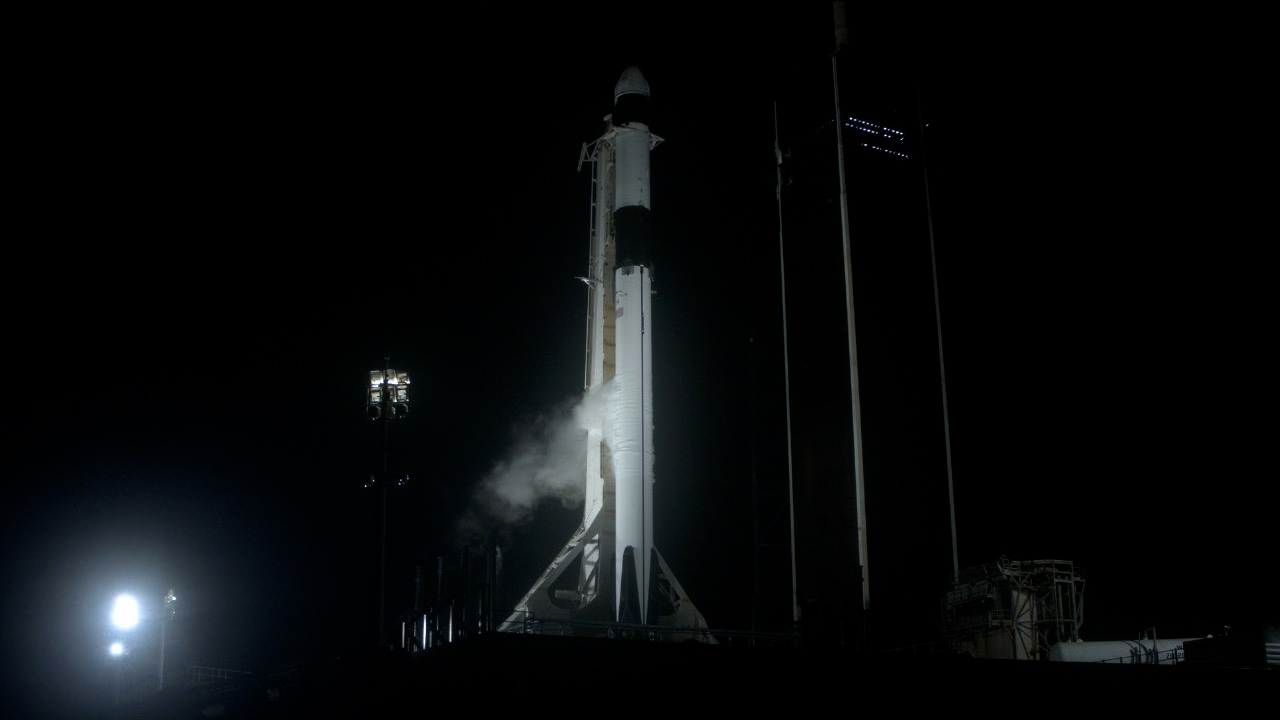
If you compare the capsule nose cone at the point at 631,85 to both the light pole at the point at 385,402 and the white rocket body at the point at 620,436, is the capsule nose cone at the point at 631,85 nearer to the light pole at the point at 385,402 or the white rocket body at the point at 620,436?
the white rocket body at the point at 620,436

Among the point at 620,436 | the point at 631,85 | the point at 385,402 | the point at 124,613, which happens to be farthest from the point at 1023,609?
the point at 124,613

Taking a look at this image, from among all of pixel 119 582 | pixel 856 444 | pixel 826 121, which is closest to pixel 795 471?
pixel 856 444

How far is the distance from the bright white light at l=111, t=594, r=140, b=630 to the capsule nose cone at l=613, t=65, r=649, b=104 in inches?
770

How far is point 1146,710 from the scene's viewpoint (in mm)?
9867

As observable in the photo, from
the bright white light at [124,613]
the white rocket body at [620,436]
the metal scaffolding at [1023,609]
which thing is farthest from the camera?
the bright white light at [124,613]

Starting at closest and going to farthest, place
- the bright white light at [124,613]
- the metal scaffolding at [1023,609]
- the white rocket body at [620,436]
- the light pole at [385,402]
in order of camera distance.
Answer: the light pole at [385,402] < the metal scaffolding at [1023,609] < the white rocket body at [620,436] < the bright white light at [124,613]

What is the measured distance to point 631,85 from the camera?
29.4 metres

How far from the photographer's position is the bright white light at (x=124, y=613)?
28.1m

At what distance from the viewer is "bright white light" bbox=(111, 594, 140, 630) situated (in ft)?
92.1

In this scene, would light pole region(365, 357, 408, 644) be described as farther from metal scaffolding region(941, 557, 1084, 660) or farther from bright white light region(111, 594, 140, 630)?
bright white light region(111, 594, 140, 630)

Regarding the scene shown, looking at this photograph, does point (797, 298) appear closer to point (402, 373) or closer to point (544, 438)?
point (544, 438)

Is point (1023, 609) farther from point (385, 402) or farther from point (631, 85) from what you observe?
point (631, 85)

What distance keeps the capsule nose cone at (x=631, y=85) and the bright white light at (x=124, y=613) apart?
770 inches

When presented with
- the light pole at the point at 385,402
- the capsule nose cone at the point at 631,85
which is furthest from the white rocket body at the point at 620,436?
the light pole at the point at 385,402
